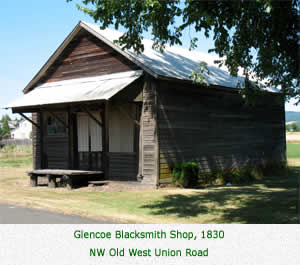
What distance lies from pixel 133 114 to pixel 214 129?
3.75 meters

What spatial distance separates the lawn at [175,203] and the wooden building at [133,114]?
2.00 metres

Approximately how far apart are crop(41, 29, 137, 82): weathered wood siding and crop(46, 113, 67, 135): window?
1773 millimetres

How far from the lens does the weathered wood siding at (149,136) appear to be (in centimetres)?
1402

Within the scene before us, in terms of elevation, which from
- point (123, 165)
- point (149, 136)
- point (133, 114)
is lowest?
point (123, 165)

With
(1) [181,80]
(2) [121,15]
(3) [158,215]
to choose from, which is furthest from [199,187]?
(2) [121,15]

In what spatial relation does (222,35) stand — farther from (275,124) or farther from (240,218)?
(275,124)

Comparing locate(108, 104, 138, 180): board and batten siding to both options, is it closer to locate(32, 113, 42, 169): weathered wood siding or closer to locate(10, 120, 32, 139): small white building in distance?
locate(32, 113, 42, 169): weathered wood siding

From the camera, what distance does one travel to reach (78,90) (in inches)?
607

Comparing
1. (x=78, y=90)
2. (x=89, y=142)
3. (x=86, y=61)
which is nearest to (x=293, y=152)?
(x=89, y=142)

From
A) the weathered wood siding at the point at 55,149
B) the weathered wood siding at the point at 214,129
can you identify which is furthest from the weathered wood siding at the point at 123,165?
the weathered wood siding at the point at 55,149

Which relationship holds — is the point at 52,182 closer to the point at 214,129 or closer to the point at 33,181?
the point at 33,181

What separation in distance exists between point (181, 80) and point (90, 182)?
16.8ft

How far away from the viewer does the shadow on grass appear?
8.88 meters

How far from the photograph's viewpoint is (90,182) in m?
14.4
